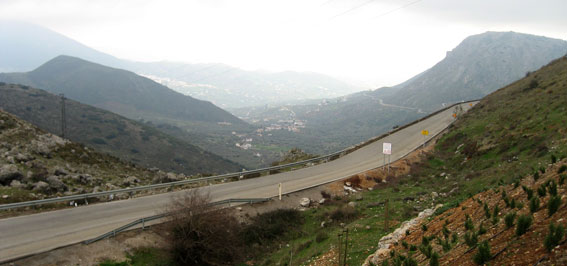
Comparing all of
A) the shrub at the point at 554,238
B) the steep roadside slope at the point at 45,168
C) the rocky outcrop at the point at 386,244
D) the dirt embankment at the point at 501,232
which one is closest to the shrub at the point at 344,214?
the rocky outcrop at the point at 386,244

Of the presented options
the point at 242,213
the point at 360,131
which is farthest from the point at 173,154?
the point at 360,131

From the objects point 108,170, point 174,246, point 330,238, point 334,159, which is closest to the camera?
point 174,246

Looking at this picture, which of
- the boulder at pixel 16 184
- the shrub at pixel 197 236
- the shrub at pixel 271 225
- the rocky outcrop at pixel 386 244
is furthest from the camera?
the boulder at pixel 16 184

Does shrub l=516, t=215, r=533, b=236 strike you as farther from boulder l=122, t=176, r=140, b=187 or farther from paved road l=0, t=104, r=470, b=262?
boulder l=122, t=176, r=140, b=187

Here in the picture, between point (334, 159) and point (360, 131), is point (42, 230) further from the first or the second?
point (360, 131)

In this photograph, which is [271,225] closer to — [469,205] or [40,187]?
[469,205]

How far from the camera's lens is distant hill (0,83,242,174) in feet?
300

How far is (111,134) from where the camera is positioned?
100750mm

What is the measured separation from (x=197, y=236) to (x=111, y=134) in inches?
3950

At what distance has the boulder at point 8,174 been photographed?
18484 mm

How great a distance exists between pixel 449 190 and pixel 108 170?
93.0 ft

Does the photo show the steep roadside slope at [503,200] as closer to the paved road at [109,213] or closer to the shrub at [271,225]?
the paved road at [109,213]

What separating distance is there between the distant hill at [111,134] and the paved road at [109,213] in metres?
67.3

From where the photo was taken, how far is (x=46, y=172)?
21281mm
